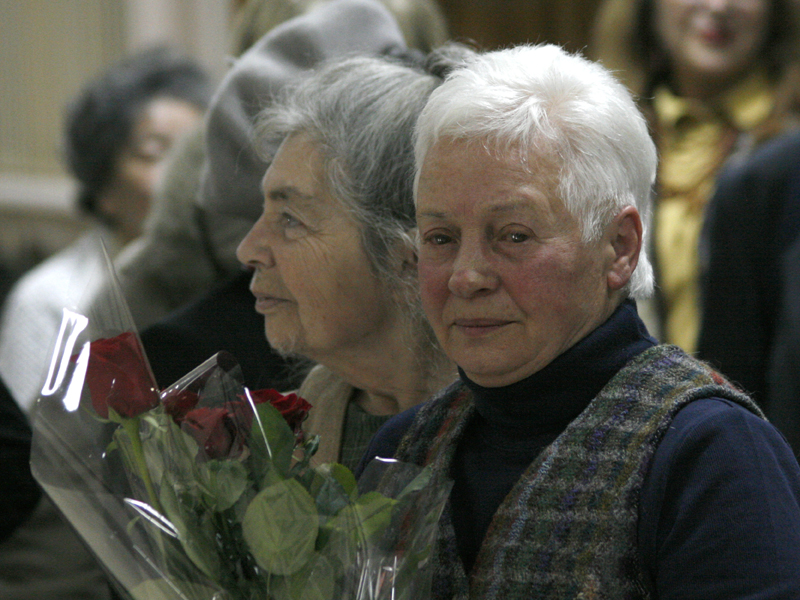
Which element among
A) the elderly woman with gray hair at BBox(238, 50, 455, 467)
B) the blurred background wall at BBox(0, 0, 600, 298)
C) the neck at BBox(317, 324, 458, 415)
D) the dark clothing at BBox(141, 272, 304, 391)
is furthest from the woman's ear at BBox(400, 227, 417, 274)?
the blurred background wall at BBox(0, 0, 600, 298)

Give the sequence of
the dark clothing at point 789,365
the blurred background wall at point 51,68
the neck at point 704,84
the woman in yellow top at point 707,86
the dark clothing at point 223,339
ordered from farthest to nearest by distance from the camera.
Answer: the blurred background wall at point 51,68 → the neck at point 704,84 → the woman in yellow top at point 707,86 → the dark clothing at point 789,365 → the dark clothing at point 223,339

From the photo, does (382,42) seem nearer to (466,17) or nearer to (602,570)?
(602,570)

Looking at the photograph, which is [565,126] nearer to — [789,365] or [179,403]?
[179,403]

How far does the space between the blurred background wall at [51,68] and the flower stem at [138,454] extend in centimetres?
517

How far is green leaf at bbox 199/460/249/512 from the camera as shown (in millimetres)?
1193

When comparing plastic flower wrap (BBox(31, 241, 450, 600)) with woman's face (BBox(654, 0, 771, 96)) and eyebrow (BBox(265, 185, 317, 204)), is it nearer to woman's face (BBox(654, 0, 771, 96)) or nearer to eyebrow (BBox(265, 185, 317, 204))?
eyebrow (BBox(265, 185, 317, 204))

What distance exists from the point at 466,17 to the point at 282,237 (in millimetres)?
3634

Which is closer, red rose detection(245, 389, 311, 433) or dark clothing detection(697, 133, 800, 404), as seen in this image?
red rose detection(245, 389, 311, 433)

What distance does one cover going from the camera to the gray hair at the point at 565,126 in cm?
131

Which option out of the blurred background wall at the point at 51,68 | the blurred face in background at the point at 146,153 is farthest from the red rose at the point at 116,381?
the blurred background wall at the point at 51,68

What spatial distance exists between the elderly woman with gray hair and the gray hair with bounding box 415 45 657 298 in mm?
386

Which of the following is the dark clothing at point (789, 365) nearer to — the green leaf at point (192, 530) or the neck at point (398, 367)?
the neck at point (398, 367)

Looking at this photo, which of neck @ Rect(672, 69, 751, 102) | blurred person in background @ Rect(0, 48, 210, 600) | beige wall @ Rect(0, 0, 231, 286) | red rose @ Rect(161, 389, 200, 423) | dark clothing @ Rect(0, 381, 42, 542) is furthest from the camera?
beige wall @ Rect(0, 0, 231, 286)

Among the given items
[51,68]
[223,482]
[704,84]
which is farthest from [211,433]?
[51,68]
